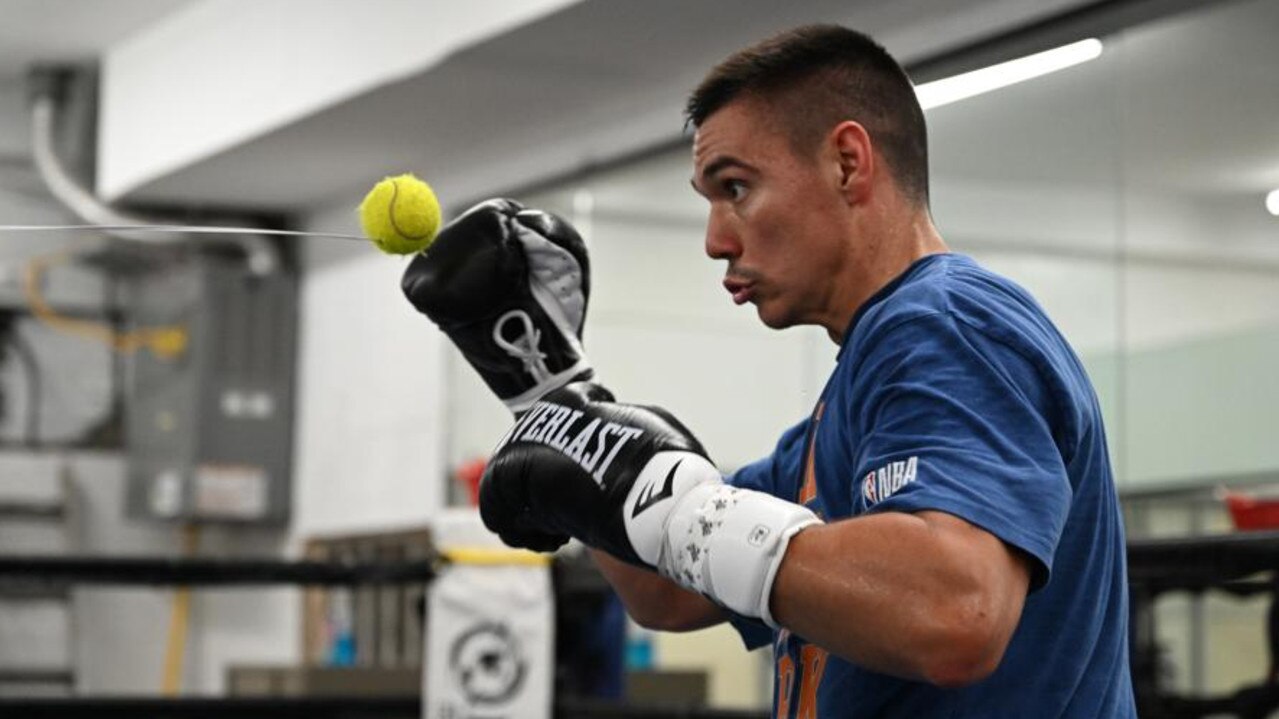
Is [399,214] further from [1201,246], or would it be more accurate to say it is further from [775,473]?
[1201,246]

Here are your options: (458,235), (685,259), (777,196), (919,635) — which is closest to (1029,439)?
(919,635)

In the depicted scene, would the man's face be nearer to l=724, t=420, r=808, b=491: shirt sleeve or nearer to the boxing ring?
l=724, t=420, r=808, b=491: shirt sleeve

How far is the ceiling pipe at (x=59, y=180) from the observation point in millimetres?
6488

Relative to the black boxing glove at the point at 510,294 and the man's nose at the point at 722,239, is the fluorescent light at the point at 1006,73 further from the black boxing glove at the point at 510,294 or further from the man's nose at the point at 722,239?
the man's nose at the point at 722,239

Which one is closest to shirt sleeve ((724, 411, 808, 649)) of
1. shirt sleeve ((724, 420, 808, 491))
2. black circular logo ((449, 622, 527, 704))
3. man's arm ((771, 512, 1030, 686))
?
shirt sleeve ((724, 420, 808, 491))

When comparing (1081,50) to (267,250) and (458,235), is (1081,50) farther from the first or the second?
(267,250)

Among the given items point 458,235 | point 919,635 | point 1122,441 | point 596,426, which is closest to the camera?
point 919,635

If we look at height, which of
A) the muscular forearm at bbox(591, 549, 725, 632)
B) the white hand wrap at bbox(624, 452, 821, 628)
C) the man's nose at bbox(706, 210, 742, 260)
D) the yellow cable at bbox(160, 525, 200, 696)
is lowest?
the yellow cable at bbox(160, 525, 200, 696)

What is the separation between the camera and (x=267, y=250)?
686 cm

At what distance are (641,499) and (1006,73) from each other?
3.00 metres

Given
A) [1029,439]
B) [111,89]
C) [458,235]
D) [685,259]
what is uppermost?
[111,89]

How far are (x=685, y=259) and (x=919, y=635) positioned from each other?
13.7ft

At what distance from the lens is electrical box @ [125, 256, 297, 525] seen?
21.7 feet

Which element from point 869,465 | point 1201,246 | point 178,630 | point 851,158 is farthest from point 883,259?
point 178,630
